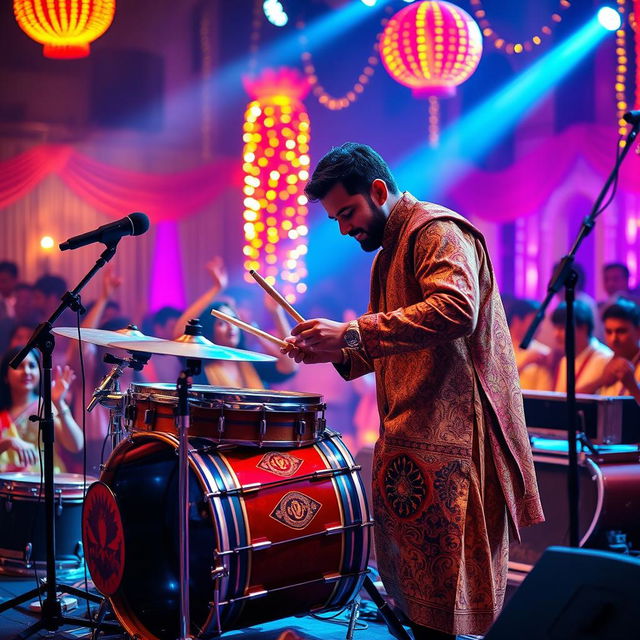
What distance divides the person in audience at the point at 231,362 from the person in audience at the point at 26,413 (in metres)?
0.91

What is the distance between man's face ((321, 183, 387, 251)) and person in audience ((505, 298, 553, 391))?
135 inches

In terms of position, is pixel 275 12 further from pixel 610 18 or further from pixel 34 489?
pixel 34 489

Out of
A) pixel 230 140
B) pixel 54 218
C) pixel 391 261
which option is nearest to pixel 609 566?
pixel 391 261

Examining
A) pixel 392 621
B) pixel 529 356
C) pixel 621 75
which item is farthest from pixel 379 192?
pixel 621 75

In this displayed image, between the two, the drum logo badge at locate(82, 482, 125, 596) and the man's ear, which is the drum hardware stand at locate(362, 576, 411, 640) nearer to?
the drum logo badge at locate(82, 482, 125, 596)

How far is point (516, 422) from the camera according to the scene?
240 centimetres

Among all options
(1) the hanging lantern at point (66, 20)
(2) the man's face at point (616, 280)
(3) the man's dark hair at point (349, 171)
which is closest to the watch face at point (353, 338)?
(3) the man's dark hair at point (349, 171)

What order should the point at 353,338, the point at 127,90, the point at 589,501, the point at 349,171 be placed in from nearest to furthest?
the point at 353,338, the point at 349,171, the point at 589,501, the point at 127,90

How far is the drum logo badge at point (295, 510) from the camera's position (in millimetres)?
2875

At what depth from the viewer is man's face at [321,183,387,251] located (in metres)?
2.49

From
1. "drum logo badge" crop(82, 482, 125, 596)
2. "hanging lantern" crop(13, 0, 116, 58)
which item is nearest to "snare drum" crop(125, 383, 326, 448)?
"drum logo badge" crop(82, 482, 125, 596)

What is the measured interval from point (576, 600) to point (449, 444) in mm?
691

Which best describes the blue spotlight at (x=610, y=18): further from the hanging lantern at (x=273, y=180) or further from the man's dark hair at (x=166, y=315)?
the man's dark hair at (x=166, y=315)

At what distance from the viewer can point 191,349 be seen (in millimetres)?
2686
